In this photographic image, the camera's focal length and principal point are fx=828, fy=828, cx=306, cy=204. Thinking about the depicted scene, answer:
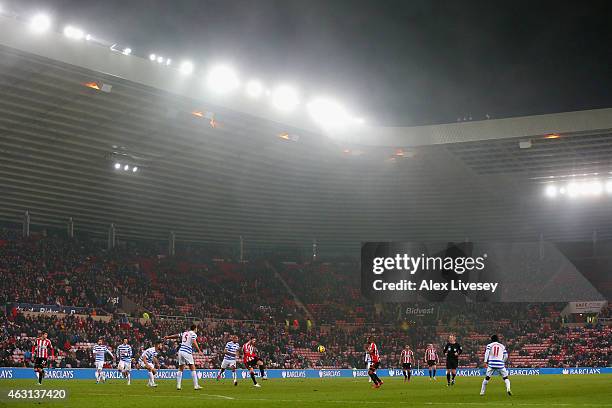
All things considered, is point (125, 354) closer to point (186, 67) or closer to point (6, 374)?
point (6, 374)

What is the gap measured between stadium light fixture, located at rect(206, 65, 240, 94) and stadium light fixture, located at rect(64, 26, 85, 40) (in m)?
8.29

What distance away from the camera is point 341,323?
231 ft

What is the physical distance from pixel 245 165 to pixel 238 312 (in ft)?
51.3

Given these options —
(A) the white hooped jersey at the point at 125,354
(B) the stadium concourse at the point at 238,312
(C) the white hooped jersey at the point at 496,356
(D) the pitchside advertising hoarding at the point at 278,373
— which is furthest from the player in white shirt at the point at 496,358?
(B) the stadium concourse at the point at 238,312

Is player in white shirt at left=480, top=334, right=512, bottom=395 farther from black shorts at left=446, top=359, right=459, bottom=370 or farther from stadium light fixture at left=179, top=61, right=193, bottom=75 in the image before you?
stadium light fixture at left=179, top=61, right=193, bottom=75

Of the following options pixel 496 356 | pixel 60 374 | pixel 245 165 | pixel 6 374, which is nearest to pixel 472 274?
pixel 245 165

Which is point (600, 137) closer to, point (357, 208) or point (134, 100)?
point (357, 208)

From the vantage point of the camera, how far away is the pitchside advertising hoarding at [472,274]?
72.4m

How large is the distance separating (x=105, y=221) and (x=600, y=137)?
127 ft

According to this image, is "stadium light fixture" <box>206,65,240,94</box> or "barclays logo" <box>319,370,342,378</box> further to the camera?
"barclays logo" <box>319,370,342,378</box>

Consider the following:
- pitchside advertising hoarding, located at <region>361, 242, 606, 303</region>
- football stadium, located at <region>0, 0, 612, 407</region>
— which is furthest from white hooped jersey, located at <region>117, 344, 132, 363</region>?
pitchside advertising hoarding, located at <region>361, 242, 606, 303</region>

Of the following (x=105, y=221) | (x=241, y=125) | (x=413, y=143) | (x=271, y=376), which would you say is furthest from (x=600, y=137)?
(x=105, y=221)

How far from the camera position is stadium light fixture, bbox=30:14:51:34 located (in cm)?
3661

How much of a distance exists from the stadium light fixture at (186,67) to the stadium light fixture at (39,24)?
26.6ft
